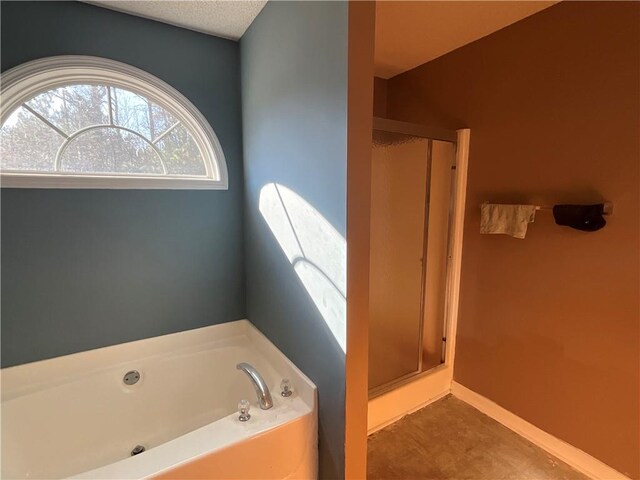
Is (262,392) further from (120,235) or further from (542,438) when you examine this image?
(542,438)

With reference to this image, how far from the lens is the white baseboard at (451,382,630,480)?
1611mm

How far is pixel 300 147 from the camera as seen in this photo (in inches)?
54.4

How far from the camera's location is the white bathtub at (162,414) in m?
1.19

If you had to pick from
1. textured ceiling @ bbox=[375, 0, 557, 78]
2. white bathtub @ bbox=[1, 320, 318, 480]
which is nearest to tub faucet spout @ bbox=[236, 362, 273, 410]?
white bathtub @ bbox=[1, 320, 318, 480]

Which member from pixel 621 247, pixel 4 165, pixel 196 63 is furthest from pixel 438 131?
pixel 4 165

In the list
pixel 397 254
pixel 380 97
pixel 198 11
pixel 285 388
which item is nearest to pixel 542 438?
pixel 397 254

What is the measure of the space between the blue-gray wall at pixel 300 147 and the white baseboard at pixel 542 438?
131 cm

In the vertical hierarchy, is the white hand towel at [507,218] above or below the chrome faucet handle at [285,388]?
above

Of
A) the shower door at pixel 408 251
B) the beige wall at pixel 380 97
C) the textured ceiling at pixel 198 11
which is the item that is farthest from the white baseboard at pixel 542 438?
the textured ceiling at pixel 198 11

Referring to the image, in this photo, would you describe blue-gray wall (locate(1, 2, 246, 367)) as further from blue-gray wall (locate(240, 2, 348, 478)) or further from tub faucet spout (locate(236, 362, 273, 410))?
tub faucet spout (locate(236, 362, 273, 410))

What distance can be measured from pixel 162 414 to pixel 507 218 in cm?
232

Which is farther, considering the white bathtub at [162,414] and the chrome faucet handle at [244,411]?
the chrome faucet handle at [244,411]

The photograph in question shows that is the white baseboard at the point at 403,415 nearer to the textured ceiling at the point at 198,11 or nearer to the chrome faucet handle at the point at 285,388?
the chrome faucet handle at the point at 285,388

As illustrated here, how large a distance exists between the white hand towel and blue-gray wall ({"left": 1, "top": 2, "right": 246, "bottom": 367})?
1.57 metres
